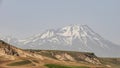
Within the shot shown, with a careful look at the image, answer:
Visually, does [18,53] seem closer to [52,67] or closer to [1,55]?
[1,55]

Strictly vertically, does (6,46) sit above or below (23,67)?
above

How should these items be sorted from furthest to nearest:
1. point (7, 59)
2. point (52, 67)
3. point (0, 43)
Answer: point (0, 43), point (7, 59), point (52, 67)

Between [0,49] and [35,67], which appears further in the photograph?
[0,49]

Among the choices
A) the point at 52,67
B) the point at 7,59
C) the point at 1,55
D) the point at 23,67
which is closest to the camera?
the point at 52,67

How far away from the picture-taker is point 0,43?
179875mm

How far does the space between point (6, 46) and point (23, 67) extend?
58.4 meters

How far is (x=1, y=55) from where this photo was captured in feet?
551

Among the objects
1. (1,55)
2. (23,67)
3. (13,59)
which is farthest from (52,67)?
(1,55)

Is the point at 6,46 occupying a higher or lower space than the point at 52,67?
higher

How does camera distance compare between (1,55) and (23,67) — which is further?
(1,55)

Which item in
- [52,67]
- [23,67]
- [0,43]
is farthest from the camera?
[0,43]

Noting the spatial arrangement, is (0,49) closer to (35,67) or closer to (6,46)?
(6,46)

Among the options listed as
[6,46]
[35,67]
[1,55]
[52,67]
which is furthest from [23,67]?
[6,46]

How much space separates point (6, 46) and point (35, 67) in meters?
52.4
